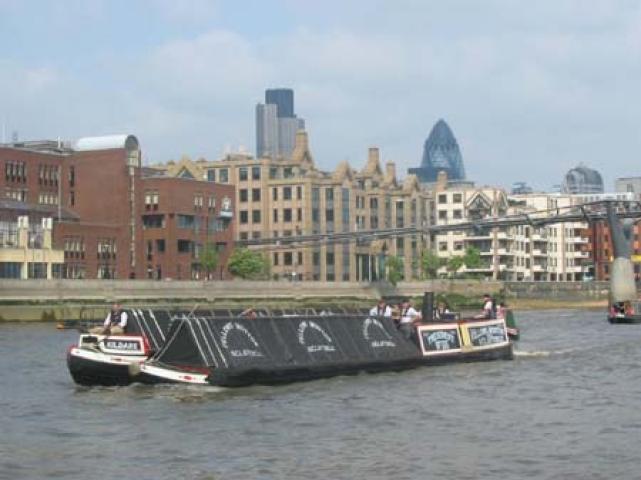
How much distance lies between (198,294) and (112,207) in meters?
16.2

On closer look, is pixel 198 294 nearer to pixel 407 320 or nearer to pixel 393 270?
pixel 393 270

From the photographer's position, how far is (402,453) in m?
31.4

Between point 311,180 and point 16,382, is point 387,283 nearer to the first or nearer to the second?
point 311,180

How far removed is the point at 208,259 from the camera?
506 ft

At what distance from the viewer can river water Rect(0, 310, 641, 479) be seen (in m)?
29.4

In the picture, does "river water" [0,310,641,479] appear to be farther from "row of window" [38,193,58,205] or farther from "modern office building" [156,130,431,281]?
"modern office building" [156,130,431,281]

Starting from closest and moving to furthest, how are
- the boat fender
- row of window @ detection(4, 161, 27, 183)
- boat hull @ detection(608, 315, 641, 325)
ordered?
the boat fender
boat hull @ detection(608, 315, 641, 325)
row of window @ detection(4, 161, 27, 183)

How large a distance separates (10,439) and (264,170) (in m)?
→ 161

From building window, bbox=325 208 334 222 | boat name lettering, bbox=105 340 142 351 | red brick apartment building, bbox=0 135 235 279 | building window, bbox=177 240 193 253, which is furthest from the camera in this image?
building window, bbox=325 208 334 222

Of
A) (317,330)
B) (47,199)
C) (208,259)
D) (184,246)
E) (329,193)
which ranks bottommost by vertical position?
(317,330)

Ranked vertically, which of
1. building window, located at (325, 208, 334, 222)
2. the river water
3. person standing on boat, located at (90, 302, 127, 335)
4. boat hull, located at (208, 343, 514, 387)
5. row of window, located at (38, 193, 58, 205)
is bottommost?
the river water

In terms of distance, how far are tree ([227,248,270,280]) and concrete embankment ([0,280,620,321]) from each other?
26.1 feet

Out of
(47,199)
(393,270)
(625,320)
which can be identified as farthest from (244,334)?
(393,270)

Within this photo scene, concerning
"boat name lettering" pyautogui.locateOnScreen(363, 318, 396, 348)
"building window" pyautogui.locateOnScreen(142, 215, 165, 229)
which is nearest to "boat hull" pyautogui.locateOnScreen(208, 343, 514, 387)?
"boat name lettering" pyautogui.locateOnScreen(363, 318, 396, 348)
